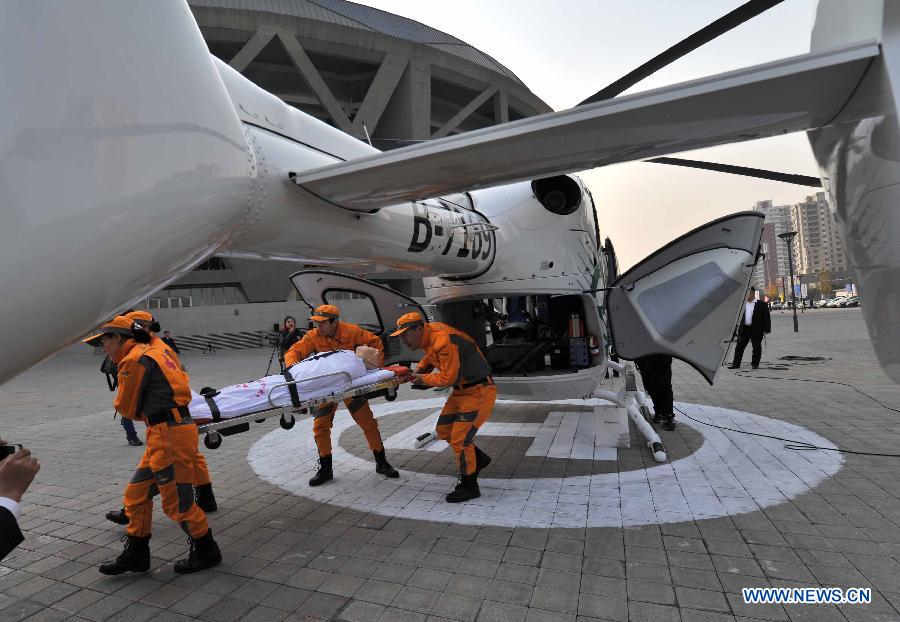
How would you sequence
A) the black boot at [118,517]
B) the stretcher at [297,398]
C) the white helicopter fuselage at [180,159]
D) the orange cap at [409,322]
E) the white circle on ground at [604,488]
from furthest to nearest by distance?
the orange cap at [409,322]
the black boot at [118,517]
the white circle on ground at [604,488]
the stretcher at [297,398]
the white helicopter fuselage at [180,159]

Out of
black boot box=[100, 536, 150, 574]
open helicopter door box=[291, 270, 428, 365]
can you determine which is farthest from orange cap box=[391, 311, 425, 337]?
black boot box=[100, 536, 150, 574]

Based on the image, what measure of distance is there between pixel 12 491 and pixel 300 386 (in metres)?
2.41

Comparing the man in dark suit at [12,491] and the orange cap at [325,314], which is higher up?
the orange cap at [325,314]

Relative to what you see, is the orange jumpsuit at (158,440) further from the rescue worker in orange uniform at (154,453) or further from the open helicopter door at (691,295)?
the open helicopter door at (691,295)

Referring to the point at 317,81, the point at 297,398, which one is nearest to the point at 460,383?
the point at 297,398

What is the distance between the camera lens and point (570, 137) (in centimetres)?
266

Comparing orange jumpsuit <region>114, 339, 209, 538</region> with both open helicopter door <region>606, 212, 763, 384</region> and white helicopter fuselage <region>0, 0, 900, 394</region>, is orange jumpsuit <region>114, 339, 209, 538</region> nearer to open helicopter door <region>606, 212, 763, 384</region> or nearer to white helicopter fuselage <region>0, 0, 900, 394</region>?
white helicopter fuselage <region>0, 0, 900, 394</region>

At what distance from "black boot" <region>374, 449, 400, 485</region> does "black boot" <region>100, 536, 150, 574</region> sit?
86.5 inches

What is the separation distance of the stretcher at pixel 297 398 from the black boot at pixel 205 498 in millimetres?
467

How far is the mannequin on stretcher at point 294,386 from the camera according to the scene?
3.96 meters

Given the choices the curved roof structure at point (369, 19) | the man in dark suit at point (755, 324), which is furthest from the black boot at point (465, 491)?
the curved roof structure at point (369, 19)

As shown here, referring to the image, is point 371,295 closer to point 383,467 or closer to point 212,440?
point 383,467

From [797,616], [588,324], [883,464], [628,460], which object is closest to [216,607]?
[797,616]

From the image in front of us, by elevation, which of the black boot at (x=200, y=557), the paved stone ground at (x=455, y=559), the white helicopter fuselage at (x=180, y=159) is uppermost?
the white helicopter fuselage at (x=180, y=159)
